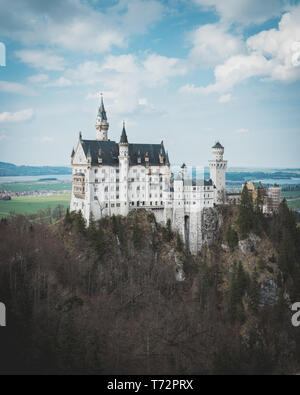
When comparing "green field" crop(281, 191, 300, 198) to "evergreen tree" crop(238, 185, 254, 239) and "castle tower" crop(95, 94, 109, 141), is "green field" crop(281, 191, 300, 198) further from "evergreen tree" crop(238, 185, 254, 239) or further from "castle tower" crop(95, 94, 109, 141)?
"castle tower" crop(95, 94, 109, 141)

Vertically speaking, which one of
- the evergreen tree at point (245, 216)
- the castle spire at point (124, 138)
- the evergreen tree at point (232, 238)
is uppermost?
the castle spire at point (124, 138)

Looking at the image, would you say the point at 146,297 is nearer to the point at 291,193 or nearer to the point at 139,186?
the point at 139,186

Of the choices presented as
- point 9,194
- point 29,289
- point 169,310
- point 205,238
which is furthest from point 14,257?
point 205,238

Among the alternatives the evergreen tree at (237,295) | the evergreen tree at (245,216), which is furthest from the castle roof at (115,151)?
the evergreen tree at (237,295)

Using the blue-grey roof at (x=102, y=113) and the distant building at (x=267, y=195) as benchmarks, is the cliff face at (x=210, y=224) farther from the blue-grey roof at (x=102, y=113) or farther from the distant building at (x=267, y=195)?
the blue-grey roof at (x=102, y=113)

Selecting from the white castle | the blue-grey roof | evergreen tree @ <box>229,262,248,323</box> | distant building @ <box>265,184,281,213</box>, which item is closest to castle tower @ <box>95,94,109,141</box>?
the blue-grey roof

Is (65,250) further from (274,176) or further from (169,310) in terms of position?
(274,176)
